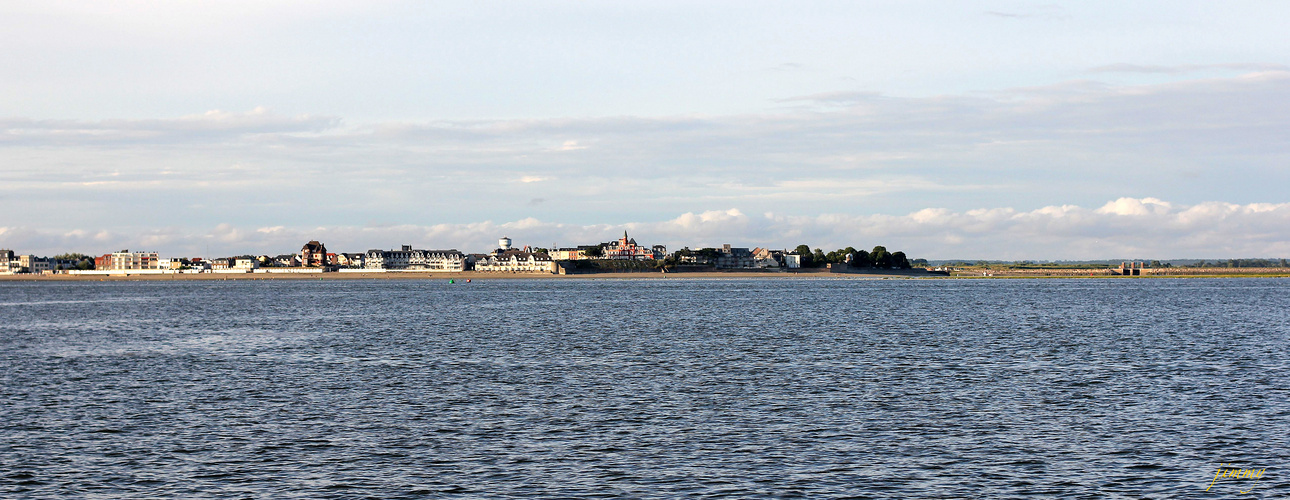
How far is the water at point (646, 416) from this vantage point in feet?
→ 67.4

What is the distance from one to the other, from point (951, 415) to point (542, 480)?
42.6 ft

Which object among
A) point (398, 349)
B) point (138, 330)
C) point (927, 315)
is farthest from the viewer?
point (927, 315)

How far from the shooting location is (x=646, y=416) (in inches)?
1121

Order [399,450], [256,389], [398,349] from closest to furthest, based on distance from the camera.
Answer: [399,450] → [256,389] → [398,349]

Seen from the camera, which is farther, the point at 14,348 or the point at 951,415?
the point at 14,348

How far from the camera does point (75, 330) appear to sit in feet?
233

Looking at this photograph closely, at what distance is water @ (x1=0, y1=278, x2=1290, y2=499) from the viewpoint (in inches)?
809

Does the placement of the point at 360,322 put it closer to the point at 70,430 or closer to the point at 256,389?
the point at 256,389

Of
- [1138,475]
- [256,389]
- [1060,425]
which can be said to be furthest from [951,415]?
[256,389]

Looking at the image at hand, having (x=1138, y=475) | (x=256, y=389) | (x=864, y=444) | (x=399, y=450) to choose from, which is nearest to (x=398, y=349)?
(x=256, y=389)
